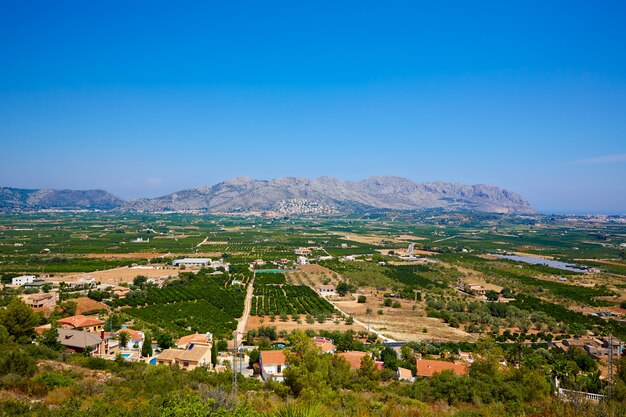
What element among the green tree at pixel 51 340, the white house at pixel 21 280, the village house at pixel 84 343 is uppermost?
the green tree at pixel 51 340

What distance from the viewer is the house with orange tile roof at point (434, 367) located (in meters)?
17.4

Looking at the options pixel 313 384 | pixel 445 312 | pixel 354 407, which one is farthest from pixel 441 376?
pixel 445 312

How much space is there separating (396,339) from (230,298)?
15.1 meters

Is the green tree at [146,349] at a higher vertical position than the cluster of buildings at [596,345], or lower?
higher

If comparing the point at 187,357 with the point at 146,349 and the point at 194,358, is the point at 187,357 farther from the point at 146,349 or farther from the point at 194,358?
the point at 146,349

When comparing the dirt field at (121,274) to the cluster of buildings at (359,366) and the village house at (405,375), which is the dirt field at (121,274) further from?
the village house at (405,375)

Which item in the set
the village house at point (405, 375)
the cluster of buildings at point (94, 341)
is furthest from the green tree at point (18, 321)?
the village house at point (405, 375)

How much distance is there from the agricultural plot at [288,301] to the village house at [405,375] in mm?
13155

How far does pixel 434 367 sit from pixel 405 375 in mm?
1638

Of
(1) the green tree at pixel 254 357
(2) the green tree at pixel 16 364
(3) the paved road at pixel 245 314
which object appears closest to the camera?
(2) the green tree at pixel 16 364

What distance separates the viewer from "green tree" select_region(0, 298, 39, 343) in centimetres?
1762

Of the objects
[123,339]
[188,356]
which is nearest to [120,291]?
[123,339]

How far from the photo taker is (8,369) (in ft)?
33.0

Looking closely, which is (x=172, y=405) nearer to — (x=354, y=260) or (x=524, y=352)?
(x=524, y=352)
